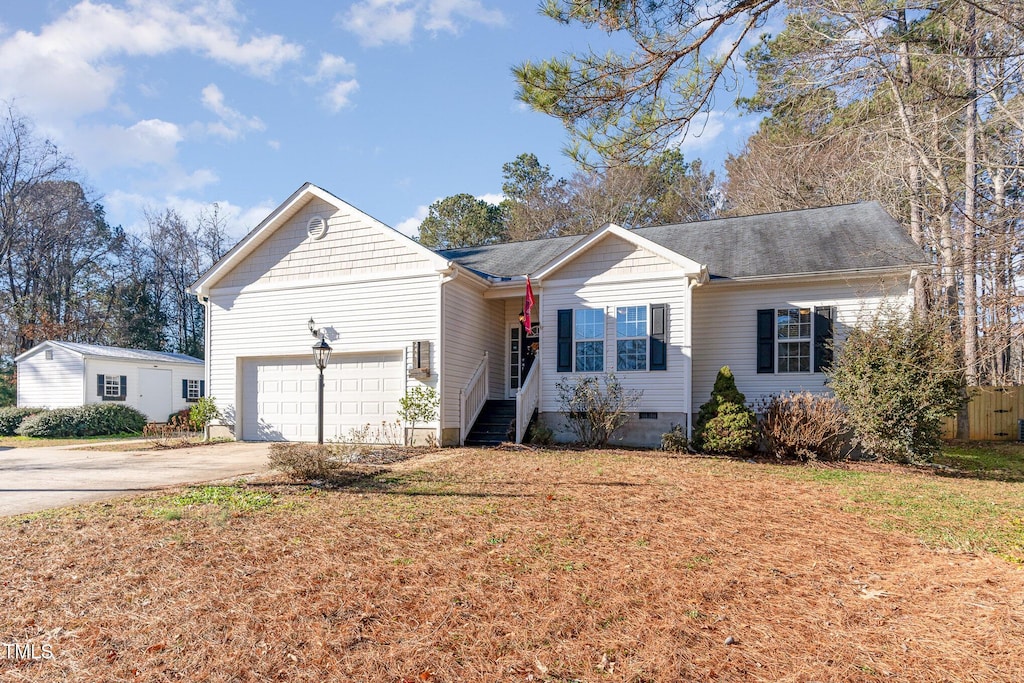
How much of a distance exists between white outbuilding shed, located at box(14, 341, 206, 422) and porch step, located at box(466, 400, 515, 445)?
1628cm

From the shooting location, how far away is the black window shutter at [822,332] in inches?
451

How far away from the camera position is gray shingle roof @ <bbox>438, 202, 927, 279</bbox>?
11.5m

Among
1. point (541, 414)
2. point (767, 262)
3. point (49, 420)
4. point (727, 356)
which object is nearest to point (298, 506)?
point (541, 414)

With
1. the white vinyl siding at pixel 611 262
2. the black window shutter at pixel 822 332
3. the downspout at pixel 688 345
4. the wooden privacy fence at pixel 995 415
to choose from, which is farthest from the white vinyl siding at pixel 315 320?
the wooden privacy fence at pixel 995 415

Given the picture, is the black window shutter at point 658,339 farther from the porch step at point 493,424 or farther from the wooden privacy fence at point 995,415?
the wooden privacy fence at point 995,415

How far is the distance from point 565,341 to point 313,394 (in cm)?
567

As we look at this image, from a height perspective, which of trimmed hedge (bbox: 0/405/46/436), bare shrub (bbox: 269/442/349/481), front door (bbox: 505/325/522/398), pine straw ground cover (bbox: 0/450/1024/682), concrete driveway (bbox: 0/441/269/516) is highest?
front door (bbox: 505/325/522/398)

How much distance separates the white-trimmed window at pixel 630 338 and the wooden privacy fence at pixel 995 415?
960cm

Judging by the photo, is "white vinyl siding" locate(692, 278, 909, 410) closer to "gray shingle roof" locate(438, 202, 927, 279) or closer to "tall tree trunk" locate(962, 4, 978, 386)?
"gray shingle roof" locate(438, 202, 927, 279)

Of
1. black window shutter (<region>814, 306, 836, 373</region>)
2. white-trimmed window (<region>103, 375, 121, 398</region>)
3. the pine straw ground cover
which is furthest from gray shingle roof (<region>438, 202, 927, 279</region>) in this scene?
white-trimmed window (<region>103, 375, 121, 398</region>)

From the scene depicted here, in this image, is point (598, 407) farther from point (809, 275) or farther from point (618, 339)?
point (809, 275)

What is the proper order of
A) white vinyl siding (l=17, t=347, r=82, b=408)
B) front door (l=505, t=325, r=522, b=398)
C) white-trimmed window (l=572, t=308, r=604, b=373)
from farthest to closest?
white vinyl siding (l=17, t=347, r=82, b=408) < front door (l=505, t=325, r=522, b=398) < white-trimmed window (l=572, t=308, r=604, b=373)

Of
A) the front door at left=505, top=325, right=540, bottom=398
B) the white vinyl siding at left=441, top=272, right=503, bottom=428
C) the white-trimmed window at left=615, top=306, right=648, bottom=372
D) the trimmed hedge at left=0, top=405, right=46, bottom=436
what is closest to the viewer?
the white-trimmed window at left=615, top=306, right=648, bottom=372

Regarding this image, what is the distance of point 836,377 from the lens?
10516 millimetres
